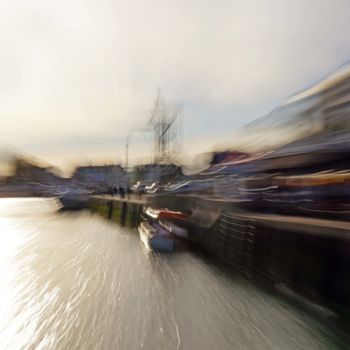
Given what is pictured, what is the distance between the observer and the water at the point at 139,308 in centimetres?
743

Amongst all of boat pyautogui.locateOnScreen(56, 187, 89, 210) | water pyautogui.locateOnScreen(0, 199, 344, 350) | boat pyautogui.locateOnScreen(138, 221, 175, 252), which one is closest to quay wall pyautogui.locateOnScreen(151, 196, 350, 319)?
water pyautogui.locateOnScreen(0, 199, 344, 350)

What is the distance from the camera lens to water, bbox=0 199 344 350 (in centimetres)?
743

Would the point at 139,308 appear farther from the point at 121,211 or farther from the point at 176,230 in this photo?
the point at 121,211

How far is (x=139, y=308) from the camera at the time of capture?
9.27m

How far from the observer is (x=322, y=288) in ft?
30.1

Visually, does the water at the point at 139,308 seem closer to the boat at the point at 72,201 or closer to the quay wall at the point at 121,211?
the quay wall at the point at 121,211

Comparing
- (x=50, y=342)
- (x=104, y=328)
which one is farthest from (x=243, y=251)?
(x=50, y=342)

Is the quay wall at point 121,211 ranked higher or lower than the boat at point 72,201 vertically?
lower

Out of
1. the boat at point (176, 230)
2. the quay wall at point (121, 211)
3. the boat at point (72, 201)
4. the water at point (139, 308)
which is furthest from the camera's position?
the boat at point (72, 201)

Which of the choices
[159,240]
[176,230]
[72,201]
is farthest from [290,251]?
[72,201]

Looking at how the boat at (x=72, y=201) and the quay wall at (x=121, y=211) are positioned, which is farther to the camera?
the boat at (x=72, y=201)

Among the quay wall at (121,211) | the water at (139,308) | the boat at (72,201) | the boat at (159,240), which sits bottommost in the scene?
the water at (139,308)

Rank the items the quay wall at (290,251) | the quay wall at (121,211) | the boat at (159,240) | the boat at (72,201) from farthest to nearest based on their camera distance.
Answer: the boat at (72,201), the quay wall at (121,211), the boat at (159,240), the quay wall at (290,251)

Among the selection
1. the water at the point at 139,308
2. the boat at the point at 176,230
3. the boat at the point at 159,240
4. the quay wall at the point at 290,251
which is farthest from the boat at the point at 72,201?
the quay wall at the point at 290,251
